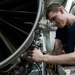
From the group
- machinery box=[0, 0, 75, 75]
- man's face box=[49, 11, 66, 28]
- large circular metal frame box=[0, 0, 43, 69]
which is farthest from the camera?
man's face box=[49, 11, 66, 28]

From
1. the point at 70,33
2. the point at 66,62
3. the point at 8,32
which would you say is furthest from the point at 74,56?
the point at 8,32

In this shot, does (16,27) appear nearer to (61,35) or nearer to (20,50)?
(20,50)

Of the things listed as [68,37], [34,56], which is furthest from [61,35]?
[34,56]

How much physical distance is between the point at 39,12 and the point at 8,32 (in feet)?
0.99

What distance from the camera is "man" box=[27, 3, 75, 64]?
1.37 m

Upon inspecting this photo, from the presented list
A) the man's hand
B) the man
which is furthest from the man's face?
the man's hand

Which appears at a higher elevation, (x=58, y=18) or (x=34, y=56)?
(x=58, y=18)

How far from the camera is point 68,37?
156 cm

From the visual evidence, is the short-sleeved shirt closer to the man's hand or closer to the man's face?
the man's face

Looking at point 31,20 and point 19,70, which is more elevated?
point 31,20

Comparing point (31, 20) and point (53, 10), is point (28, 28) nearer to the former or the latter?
point (31, 20)

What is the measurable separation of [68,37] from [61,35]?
0.13 metres

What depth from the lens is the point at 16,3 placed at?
138 cm

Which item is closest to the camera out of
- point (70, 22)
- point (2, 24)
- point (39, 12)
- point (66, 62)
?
point (39, 12)
